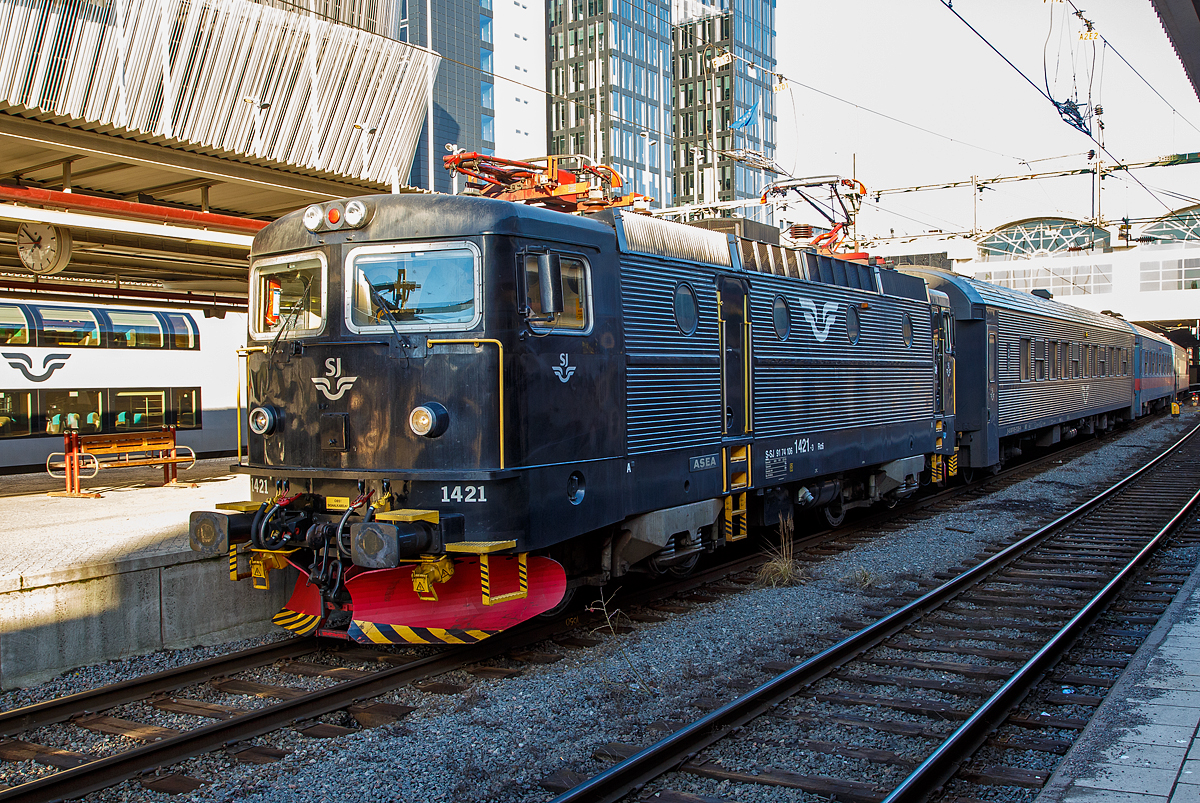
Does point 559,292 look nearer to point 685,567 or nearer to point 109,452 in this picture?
point 685,567

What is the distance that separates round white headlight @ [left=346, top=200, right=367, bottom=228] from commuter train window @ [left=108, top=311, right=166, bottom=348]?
1251 centimetres

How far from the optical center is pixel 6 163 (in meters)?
11.6

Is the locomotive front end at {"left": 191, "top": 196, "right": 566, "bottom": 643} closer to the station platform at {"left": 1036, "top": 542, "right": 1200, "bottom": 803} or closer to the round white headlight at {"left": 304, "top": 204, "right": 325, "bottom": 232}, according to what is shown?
the round white headlight at {"left": 304, "top": 204, "right": 325, "bottom": 232}

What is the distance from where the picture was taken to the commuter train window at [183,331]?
18375 millimetres

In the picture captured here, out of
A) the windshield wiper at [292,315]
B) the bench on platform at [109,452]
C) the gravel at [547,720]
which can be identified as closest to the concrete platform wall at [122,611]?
the gravel at [547,720]

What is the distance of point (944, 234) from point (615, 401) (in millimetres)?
24240

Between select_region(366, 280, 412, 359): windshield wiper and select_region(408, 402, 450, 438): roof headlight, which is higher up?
select_region(366, 280, 412, 359): windshield wiper

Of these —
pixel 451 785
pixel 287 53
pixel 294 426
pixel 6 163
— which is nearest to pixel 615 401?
pixel 294 426

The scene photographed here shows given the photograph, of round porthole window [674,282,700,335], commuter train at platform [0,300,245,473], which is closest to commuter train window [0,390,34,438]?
commuter train at platform [0,300,245,473]

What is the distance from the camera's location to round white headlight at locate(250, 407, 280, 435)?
282 inches

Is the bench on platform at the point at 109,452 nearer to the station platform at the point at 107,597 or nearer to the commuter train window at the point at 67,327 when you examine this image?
the station platform at the point at 107,597

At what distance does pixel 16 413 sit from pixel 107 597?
1104 cm

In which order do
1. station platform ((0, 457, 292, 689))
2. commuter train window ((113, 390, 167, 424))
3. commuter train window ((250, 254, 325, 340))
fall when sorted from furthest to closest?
1. commuter train window ((113, 390, 167, 424))
2. commuter train window ((250, 254, 325, 340))
3. station platform ((0, 457, 292, 689))

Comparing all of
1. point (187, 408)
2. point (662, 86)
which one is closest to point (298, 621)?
point (187, 408)
